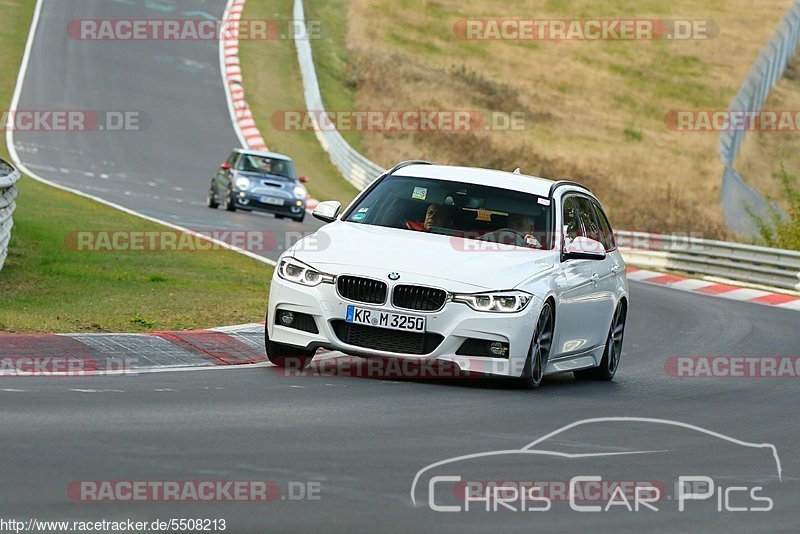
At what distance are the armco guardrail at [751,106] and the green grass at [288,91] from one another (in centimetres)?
926

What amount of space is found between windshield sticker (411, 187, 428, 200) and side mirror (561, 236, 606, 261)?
47.7 inches

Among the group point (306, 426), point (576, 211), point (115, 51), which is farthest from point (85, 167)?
point (306, 426)

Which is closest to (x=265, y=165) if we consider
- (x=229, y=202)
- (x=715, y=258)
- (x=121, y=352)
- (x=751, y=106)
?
(x=229, y=202)

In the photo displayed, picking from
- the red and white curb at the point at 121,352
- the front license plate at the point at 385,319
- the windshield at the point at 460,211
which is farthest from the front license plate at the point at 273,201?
the front license plate at the point at 385,319

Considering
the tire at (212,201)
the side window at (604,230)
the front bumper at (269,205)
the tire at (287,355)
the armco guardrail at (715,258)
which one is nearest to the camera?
the tire at (287,355)

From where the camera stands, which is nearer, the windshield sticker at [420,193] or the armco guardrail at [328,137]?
the windshield sticker at [420,193]

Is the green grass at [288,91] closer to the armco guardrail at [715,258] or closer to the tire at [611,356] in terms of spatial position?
the armco guardrail at [715,258]

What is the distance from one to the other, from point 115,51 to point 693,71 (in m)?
25.8

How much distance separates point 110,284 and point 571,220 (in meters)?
6.10

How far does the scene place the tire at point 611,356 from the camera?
44.2ft

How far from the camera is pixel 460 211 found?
40.6 feet

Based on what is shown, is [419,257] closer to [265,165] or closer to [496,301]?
[496,301]

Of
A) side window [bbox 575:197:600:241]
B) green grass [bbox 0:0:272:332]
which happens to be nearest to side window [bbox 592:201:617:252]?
side window [bbox 575:197:600:241]

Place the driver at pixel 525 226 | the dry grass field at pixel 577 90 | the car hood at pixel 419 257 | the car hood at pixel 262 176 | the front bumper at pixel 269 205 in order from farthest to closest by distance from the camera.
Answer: the dry grass field at pixel 577 90
the car hood at pixel 262 176
the front bumper at pixel 269 205
the driver at pixel 525 226
the car hood at pixel 419 257
